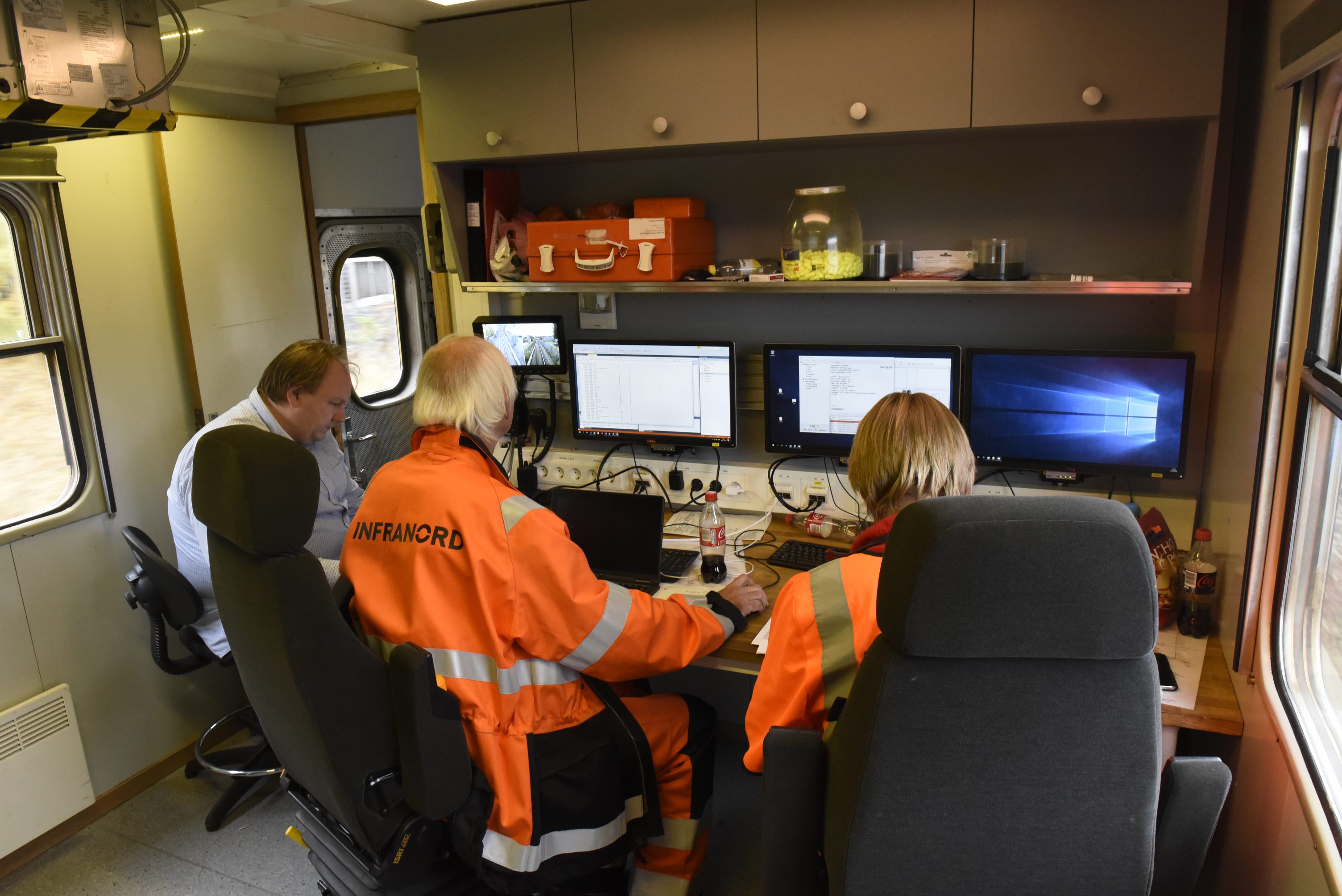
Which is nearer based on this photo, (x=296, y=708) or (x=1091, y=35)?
(x=296, y=708)

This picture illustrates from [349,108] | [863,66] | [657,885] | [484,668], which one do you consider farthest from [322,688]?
[349,108]

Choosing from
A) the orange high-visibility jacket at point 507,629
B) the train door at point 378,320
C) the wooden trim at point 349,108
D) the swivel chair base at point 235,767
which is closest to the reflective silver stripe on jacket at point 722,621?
the orange high-visibility jacket at point 507,629

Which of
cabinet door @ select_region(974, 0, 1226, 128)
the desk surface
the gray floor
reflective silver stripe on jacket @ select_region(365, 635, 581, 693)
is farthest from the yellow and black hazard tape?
the gray floor

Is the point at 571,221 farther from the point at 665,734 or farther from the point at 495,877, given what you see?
the point at 495,877

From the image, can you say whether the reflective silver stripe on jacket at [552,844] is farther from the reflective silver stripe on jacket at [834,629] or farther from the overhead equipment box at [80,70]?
the overhead equipment box at [80,70]

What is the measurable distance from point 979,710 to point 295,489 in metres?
1.14

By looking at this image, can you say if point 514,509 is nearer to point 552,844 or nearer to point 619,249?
point 552,844

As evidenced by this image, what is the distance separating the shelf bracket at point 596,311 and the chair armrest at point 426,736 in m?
1.54

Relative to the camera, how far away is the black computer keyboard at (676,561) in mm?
2434

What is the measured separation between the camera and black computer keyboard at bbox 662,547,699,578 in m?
2.43

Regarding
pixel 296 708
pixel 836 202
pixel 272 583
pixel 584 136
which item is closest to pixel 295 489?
pixel 272 583

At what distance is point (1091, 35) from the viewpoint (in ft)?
6.43

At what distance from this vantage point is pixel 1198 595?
2.01m

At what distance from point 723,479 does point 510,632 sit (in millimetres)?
1262
